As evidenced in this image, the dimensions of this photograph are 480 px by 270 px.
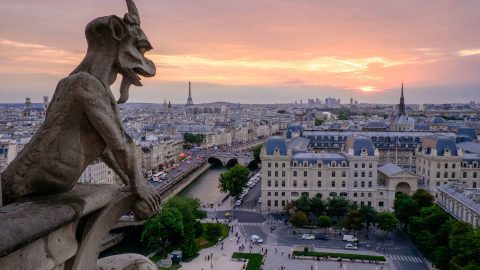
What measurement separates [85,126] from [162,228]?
93.6 feet

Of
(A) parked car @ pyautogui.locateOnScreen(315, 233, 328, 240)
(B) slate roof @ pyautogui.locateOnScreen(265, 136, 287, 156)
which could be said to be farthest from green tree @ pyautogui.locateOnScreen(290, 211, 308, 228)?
(B) slate roof @ pyautogui.locateOnScreen(265, 136, 287, 156)

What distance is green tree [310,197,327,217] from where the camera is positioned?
40656mm

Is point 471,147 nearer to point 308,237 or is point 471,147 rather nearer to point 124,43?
point 308,237

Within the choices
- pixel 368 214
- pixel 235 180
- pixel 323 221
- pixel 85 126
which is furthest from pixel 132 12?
pixel 235 180

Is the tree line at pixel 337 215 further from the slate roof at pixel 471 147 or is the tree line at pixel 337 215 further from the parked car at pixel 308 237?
the slate roof at pixel 471 147

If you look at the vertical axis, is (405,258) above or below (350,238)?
below

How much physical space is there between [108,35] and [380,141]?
59.9 meters

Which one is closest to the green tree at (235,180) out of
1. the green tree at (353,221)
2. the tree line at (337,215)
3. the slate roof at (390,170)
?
the tree line at (337,215)

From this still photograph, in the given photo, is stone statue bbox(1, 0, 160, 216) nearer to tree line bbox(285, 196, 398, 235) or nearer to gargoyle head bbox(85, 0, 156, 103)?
gargoyle head bbox(85, 0, 156, 103)

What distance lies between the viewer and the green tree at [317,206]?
40.7m

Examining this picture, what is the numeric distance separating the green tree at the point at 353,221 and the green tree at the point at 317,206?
3167 mm

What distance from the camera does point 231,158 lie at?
80.6m

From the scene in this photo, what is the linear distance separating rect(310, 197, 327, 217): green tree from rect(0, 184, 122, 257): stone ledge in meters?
37.4

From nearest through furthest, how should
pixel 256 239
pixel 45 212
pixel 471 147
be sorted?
1. pixel 45 212
2. pixel 256 239
3. pixel 471 147
